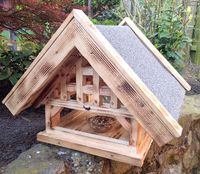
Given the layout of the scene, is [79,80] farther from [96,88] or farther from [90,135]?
[90,135]

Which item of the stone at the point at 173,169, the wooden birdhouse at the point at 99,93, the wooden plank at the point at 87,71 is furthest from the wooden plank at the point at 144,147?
the stone at the point at 173,169

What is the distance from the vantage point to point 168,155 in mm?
2174

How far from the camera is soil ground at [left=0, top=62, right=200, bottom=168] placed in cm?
148

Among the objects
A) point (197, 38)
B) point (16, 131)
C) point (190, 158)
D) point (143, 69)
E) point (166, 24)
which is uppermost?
point (143, 69)

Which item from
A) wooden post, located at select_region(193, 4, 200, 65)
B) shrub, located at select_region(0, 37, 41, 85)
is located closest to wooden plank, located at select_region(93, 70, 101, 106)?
shrub, located at select_region(0, 37, 41, 85)

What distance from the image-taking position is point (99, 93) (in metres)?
1.25

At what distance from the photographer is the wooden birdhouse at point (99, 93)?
1.05 metres

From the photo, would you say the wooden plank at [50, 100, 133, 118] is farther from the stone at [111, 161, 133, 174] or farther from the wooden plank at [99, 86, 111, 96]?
the stone at [111, 161, 133, 174]

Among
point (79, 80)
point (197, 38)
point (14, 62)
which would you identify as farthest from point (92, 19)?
point (79, 80)

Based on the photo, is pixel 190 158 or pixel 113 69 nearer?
pixel 113 69

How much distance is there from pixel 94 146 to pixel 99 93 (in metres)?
0.28

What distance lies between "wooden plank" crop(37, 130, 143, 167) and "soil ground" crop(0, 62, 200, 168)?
160 millimetres

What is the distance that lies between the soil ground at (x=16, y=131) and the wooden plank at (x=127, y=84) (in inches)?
28.1

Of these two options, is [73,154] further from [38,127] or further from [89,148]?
[38,127]
